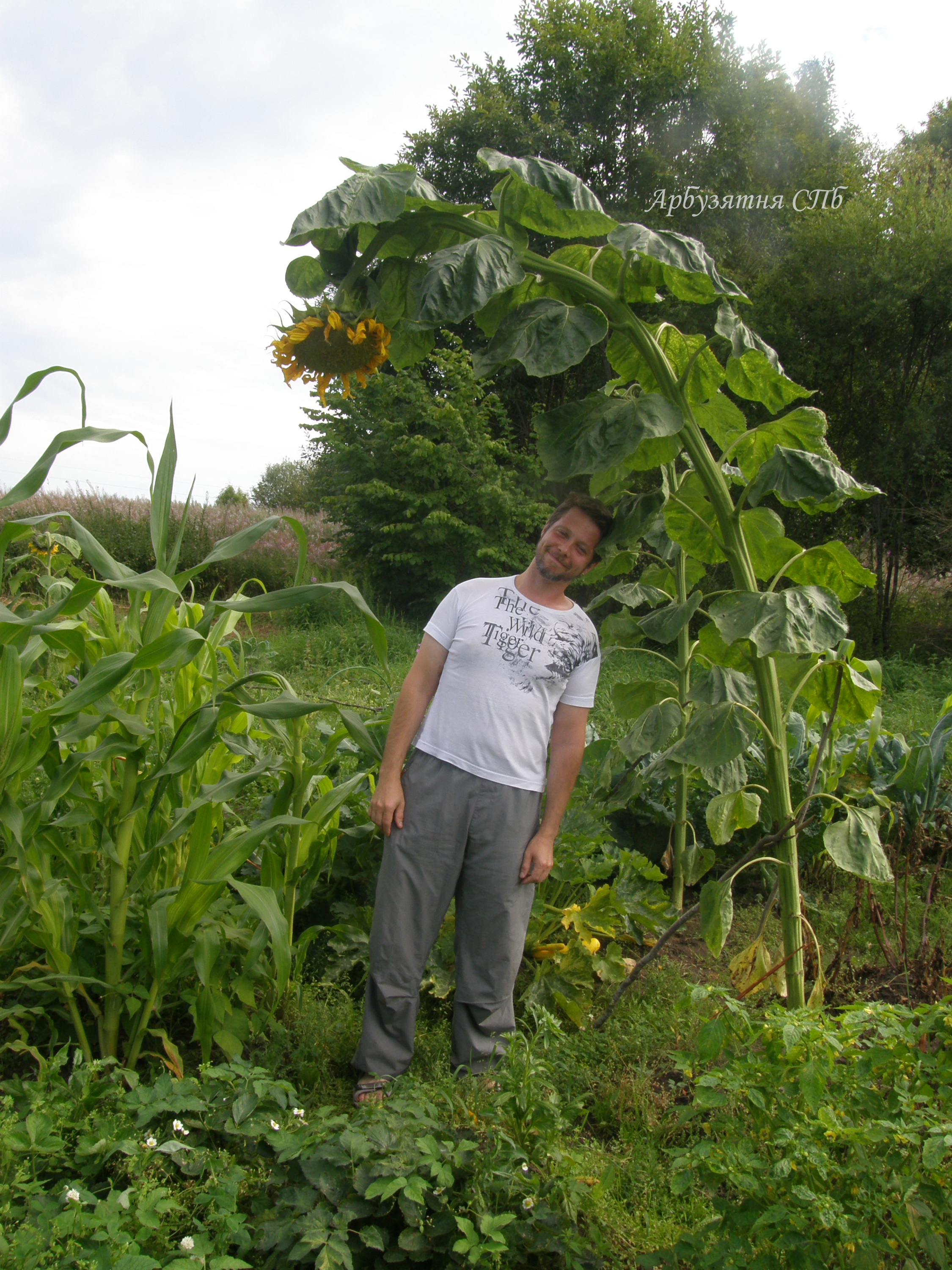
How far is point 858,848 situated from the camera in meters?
1.94

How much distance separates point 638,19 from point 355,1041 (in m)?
15.1

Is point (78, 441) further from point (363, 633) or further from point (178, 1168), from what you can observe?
point (363, 633)

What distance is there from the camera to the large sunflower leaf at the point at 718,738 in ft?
6.41

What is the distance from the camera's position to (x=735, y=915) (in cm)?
316

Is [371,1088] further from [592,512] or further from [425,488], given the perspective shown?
[425,488]

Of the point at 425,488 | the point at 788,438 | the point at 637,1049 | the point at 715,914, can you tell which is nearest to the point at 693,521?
the point at 788,438

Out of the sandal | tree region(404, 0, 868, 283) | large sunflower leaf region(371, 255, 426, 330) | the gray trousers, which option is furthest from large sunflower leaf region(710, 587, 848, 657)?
tree region(404, 0, 868, 283)

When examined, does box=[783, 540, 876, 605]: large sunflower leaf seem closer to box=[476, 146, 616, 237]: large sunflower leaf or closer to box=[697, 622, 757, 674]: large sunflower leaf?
box=[697, 622, 757, 674]: large sunflower leaf

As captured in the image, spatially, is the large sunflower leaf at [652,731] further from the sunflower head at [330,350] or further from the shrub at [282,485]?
the shrub at [282,485]

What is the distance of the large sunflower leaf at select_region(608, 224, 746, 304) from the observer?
171 cm

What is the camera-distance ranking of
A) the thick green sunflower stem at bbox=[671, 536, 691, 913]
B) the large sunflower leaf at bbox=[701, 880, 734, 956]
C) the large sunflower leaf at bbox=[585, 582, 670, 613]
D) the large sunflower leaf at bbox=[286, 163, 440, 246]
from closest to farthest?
the large sunflower leaf at bbox=[286, 163, 440, 246]
the large sunflower leaf at bbox=[701, 880, 734, 956]
the thick green sunflower stem at bbox=[671, 536, 691, 913]
the large sunflower leaf at bbox=[585, 582, 670, 613]

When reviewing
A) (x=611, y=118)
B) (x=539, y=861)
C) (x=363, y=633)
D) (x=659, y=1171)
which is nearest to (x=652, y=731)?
(x=539, y=861)

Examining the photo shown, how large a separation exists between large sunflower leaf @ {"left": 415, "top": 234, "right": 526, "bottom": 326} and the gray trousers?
1.09 meters

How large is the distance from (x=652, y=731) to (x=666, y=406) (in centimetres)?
96
